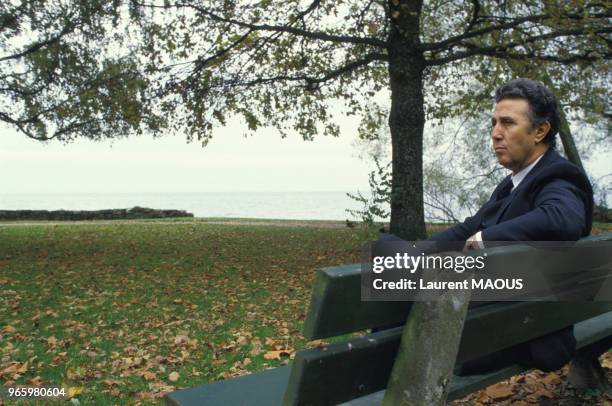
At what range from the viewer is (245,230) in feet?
60.5

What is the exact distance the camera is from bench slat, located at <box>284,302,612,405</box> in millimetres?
1666

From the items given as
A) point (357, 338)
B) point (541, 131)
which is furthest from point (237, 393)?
point (541, 131)

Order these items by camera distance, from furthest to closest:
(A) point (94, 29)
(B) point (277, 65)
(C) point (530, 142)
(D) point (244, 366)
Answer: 1. (B) point (277, 65)
2. (A) point (94, 29)
3. (D) point (244, 366)
4. (C) point (530, 142)

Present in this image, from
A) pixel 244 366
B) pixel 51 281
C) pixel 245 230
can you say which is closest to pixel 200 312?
pixel 244 366

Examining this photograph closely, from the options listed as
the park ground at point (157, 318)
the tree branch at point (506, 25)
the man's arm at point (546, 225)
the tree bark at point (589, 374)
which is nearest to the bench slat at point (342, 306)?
the man's arm at point (546, 225)

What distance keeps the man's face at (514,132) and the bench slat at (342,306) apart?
2.39 feet

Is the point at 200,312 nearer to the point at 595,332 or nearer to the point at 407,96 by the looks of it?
the point at 595,332

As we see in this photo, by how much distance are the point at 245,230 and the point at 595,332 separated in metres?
15.9

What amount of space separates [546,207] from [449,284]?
24.5 inches

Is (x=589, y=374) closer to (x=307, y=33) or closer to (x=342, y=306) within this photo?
(x=342, y=306)

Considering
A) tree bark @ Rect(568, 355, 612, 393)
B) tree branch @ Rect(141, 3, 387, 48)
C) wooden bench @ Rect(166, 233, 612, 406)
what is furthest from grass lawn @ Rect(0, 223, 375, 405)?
tree branch @ Rect(141, 3, 387, 48)

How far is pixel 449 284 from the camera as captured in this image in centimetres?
161

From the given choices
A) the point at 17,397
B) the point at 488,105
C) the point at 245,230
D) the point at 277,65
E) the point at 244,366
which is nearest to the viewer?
the point at 17,397

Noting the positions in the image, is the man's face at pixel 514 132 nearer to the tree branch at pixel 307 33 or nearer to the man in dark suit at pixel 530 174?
the man in dark suit at pixel 530 174
